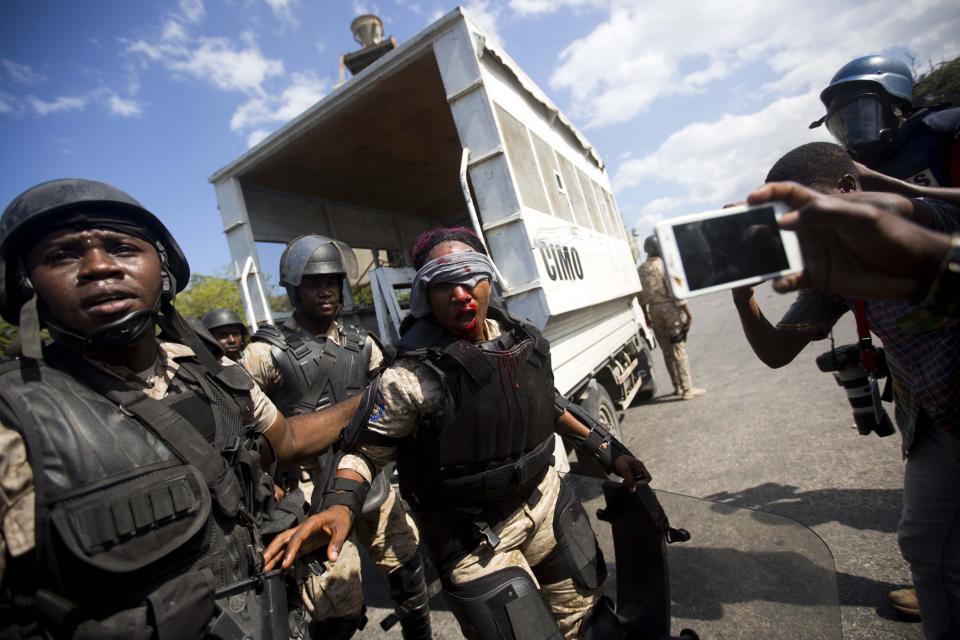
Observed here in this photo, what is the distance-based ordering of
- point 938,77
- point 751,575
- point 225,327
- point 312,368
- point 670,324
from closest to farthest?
point 751,575 → point 312,368 → point 225,327 → point 670,324 → point 938,77

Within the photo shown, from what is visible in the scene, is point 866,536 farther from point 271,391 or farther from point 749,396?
point 271,391

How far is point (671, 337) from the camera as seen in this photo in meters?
6.13

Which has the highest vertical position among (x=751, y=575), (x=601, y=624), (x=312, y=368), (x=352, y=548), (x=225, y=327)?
(x=225, y=327)

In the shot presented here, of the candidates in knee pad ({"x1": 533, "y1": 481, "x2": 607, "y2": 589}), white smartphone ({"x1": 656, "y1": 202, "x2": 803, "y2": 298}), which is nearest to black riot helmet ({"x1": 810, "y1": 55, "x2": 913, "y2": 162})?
white smartphone ({"x1": 656, "y1": 202, "x2": 803, "y2": 298})

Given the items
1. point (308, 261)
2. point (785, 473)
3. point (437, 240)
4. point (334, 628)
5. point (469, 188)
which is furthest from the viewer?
point (469, 188)

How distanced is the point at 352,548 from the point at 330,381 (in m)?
0.96

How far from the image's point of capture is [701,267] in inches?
32.6

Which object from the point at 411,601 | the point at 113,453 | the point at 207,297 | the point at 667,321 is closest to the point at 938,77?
the point at 667,321

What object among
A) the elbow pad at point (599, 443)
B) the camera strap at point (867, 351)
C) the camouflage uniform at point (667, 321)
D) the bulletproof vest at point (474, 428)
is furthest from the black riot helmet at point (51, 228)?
the camouflage uniform at point (667, 321)

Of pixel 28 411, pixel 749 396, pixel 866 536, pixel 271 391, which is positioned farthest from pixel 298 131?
pixel 749 396

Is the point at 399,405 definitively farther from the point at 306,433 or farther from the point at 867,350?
the point at 867,350

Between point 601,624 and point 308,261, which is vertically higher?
point 308,261

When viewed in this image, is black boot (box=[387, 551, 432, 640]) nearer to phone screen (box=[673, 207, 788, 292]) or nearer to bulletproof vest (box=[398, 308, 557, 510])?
bulletproof vest (box=[398, 308, 557, 510])

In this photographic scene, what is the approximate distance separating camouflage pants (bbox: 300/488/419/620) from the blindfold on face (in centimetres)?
144
